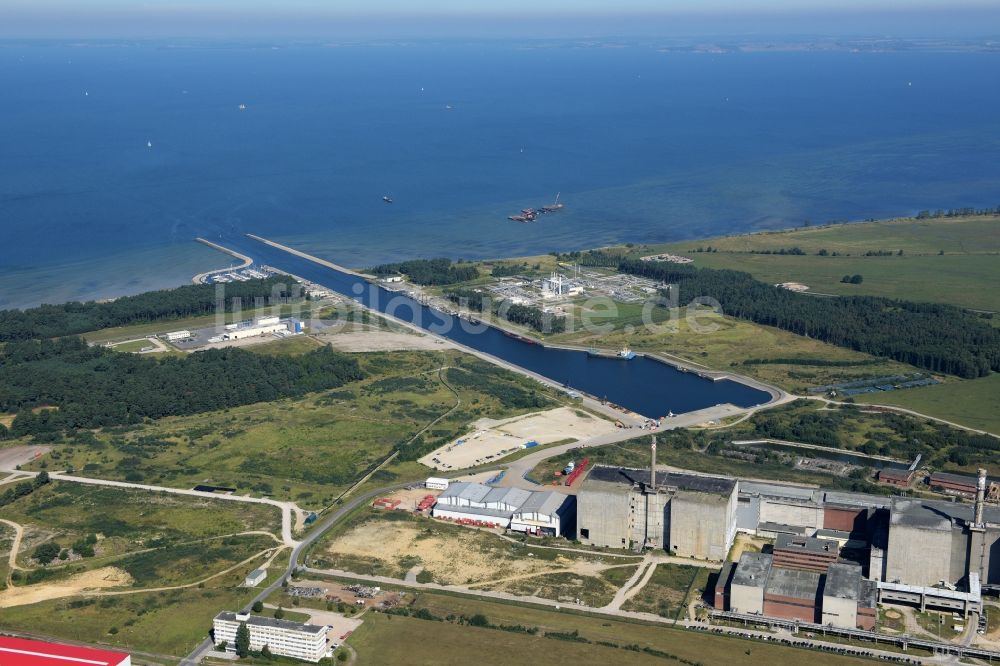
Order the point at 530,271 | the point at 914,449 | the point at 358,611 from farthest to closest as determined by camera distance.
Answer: the point at 530,271 < the point at 914,449 < the point at 358,611

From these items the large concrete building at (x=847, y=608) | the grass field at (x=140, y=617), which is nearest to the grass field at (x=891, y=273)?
the large concrete building at (x=847, y=608)

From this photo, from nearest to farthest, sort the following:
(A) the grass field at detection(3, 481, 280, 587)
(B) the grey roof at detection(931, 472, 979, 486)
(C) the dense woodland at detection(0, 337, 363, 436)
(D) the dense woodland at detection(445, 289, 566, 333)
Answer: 1. (A) the grass field at detection(3, 481, 280, 587)
2. (B) the grey roof at detection(931, 472, 979, 486)
3. (C) the dense woodland at detection(0, 337, 363, 436)
4. (D) the dense woodland at detection(445, 289, 566, 333)

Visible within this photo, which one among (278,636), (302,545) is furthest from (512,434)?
(278,636)

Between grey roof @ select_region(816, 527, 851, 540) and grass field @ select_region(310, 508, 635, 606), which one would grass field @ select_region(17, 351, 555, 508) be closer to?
grass field @ select_region(310, 508, 635, 606)

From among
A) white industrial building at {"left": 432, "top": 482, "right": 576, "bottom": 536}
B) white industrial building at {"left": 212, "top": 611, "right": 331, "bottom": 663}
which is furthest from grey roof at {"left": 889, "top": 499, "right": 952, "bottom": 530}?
white industrial building at {"left": 212, "top": 611, "right": 331, "bottom": 663}

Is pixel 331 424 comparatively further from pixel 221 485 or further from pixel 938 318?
pixel 938 318

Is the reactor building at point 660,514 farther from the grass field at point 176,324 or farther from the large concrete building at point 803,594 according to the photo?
the grass field at point 176,324

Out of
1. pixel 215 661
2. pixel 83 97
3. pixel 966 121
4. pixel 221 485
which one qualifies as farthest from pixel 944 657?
pixel 83 97

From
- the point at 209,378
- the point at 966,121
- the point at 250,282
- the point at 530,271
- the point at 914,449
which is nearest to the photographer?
the point at 914,449
